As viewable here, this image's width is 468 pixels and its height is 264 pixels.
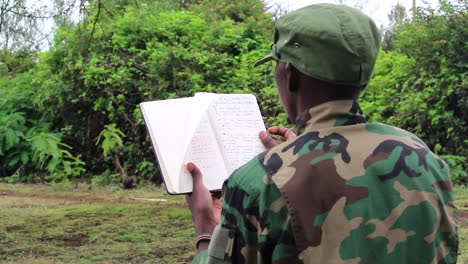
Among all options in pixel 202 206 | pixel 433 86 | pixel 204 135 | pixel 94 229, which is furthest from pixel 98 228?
pixel 433 86

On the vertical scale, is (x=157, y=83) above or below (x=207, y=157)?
below

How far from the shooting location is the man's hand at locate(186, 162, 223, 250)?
163cm

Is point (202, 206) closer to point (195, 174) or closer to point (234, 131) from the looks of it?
point (195, 174)

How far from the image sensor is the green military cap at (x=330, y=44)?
4.18 feet

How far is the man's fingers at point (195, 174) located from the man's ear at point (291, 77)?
0.49 m

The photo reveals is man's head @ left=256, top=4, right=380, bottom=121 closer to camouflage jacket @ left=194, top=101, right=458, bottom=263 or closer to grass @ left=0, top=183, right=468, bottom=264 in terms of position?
camouflage jacket @ left=194, top=101, right=458, bottom=263

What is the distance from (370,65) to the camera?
4.32ft

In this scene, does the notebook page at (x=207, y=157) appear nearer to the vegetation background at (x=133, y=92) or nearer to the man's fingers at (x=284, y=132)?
the man's fingers at (x=284, y=132)

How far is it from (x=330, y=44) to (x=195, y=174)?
632mm

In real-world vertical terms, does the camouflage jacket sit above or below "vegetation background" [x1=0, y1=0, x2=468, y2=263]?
above

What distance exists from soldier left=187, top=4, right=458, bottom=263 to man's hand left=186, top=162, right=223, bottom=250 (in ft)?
1.13

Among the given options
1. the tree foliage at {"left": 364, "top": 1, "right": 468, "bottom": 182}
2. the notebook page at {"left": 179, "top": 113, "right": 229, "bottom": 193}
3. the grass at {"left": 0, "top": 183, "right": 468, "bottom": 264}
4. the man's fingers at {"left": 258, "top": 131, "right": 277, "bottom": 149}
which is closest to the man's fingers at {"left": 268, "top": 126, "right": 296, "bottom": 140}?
the man's fingers at {"left": 258, "top": 131, "right": 277, "bottom": 149}

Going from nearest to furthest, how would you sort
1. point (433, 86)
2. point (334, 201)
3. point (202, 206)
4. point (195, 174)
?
point (334, 201), point (202, 206), point (195, 174), point (433, 86)

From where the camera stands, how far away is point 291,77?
4.37 ft
